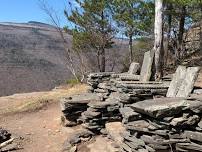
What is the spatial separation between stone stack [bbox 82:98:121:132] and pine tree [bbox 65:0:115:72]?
1232cm

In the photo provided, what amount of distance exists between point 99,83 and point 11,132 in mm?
2978

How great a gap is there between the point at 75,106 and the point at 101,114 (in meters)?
1.58

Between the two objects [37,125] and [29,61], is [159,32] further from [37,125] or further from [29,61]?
[29,61]

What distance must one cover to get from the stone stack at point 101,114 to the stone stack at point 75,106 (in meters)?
0.93

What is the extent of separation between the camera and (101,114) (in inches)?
422

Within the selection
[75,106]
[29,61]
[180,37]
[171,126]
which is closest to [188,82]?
[171,126]

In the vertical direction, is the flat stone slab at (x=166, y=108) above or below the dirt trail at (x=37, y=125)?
above

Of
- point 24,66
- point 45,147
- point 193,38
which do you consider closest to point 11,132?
point 45,147

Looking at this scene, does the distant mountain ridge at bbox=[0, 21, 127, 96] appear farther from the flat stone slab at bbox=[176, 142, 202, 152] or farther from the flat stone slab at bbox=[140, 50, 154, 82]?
the flat stone slab at bbox=[176, 142, 202, 152]

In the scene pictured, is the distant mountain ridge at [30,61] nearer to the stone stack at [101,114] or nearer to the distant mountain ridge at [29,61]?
the distant mountain ridge at [29,61]

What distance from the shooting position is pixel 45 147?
11.1 metres

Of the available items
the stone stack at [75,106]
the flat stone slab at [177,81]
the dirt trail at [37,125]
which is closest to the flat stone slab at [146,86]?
the flat stone slab at [177,81]

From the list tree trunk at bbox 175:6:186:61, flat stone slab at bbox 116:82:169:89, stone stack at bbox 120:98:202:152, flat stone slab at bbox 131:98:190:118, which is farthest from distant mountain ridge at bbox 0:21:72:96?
flat stone slab at bbox 131:98:190:118

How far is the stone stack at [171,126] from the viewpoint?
7055mm
